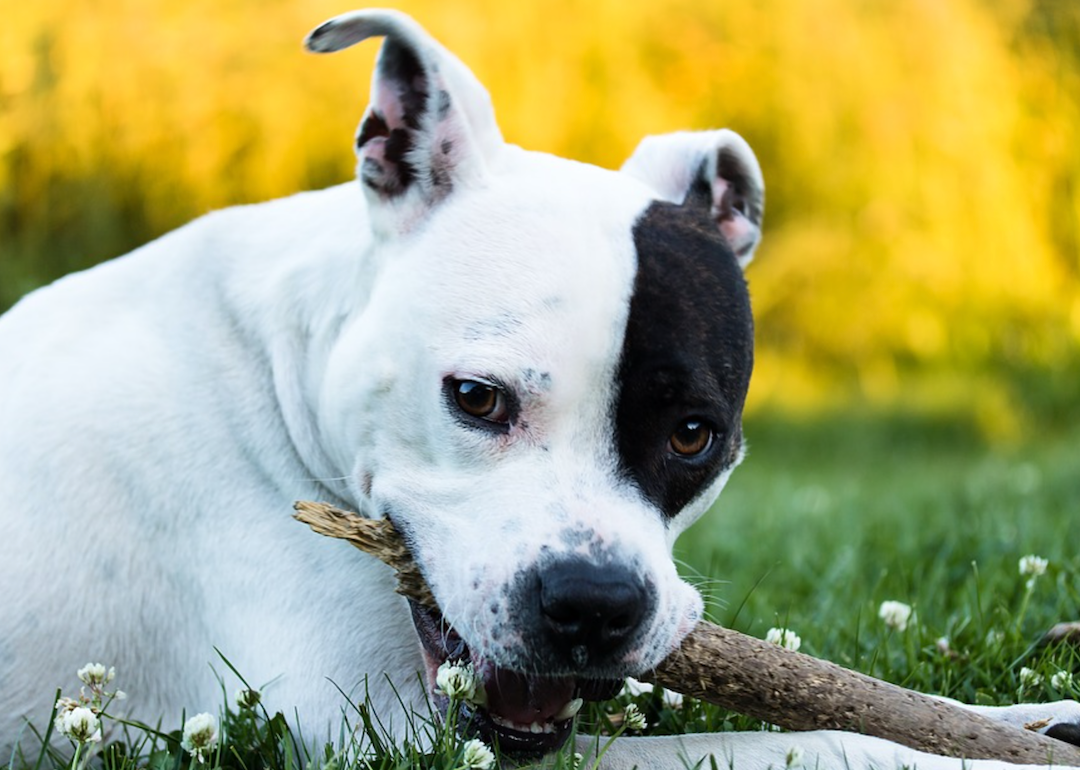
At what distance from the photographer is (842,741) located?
94.6 inches

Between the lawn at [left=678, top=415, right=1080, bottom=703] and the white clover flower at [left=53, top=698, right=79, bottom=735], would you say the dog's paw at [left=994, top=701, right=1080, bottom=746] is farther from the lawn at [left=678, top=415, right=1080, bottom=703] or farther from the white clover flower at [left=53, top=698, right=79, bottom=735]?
the white clover flower at [left=53, top=698, right=79, bottom=735]

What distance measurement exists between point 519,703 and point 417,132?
1163mm

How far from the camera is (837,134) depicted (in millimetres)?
10859

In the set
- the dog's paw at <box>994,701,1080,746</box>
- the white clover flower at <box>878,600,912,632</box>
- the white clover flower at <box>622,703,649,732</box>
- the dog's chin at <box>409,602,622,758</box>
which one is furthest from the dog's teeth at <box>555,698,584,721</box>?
the white clover flower at <box>878,600,912,632</box>

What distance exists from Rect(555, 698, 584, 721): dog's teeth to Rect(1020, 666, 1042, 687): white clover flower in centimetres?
109

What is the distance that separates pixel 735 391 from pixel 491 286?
52 cm

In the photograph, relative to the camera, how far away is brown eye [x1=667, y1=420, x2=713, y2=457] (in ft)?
8.33

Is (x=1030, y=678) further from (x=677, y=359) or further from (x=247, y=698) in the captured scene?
(x=247, y=698)

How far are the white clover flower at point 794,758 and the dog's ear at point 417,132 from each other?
4.12 feet

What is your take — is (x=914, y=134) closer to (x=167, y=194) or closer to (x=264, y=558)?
(x=167, y=194)

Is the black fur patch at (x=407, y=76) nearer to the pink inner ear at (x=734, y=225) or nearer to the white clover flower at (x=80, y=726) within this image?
the pink inner ear at (x=734, y=225)

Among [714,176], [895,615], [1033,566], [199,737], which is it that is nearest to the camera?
[199,737]

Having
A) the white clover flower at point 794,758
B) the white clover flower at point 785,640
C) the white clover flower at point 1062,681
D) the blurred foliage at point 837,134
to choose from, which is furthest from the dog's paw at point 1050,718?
the blurred foliage at point 837,134

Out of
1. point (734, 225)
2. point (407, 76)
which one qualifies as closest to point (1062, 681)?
point (734, 225)
